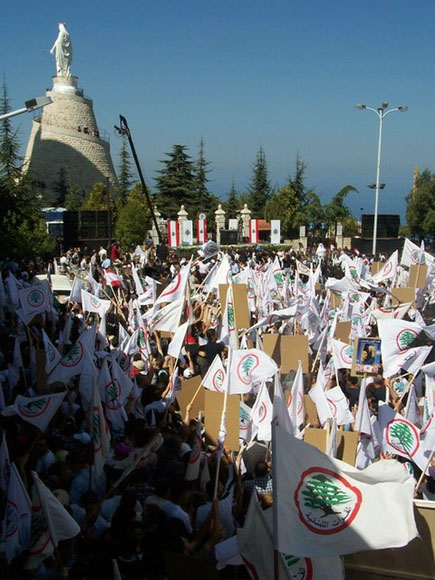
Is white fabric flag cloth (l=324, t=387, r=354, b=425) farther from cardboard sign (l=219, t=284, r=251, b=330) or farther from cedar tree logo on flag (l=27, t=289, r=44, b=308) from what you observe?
cedar tree logo on flag (l=27, t=289, r=44, b=308)

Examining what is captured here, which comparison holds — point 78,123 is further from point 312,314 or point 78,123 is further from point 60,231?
point 312,314

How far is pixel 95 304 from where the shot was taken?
1060 centimetres

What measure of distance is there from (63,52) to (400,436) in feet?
203

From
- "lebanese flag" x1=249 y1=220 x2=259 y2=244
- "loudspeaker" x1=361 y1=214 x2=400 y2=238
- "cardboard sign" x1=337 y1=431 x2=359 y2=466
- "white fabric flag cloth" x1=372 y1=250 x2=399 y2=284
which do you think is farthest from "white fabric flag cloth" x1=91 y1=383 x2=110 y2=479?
"lebanese flag" x1=249 y1=220 x2=259 y2=244

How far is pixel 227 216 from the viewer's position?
5588 cm

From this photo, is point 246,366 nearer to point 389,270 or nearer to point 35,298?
point 35,298

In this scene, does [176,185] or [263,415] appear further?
[176,185]

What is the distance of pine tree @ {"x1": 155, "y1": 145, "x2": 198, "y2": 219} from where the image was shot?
54.5 metres

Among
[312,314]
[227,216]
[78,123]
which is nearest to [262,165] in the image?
[227,216]

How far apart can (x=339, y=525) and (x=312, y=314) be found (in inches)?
279

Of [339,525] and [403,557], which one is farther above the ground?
[339,525]

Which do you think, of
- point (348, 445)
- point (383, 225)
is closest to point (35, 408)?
point (348, 445)

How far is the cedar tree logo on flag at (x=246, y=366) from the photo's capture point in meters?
6.26

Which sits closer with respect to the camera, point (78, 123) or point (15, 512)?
point (15, 512)
